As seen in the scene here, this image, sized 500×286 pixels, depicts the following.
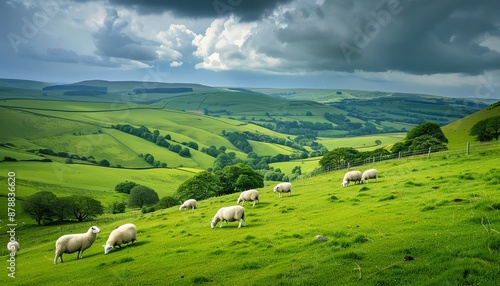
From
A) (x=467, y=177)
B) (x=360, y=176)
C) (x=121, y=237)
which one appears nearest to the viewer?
(x=121, y=237)

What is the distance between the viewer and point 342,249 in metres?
12.3

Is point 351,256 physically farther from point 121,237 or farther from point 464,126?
point 464,126

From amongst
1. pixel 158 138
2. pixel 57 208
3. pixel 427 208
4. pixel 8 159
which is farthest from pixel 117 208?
pixel 158 138

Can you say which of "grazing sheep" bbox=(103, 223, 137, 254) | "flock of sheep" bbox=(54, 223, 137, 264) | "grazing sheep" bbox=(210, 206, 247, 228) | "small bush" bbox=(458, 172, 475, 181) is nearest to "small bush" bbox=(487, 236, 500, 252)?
"small bush" bbox=(458, 172, 475, 181)

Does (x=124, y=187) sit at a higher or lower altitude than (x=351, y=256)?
lower

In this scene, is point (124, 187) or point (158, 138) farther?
point (158, 138)

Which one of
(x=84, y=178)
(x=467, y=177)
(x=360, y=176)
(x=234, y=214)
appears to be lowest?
(x=84, y=178)

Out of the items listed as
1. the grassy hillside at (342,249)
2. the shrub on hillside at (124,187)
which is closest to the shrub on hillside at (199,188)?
the shrub on hillside at (124,187)

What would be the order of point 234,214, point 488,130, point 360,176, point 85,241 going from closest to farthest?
1. point 85,241
2. point 234,214
3. point 360,176
4. point 488,130

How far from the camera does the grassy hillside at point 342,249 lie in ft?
32.4

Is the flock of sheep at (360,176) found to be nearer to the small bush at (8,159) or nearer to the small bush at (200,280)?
the small bush at (200,280)

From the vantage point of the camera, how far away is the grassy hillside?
32.4 feet

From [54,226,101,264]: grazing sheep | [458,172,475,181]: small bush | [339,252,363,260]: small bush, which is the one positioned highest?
[458,172,475,181]: small bush

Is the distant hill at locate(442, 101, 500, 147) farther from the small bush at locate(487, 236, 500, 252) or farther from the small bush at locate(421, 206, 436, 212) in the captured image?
the small bush at locate(487, 236, 500, 252)
